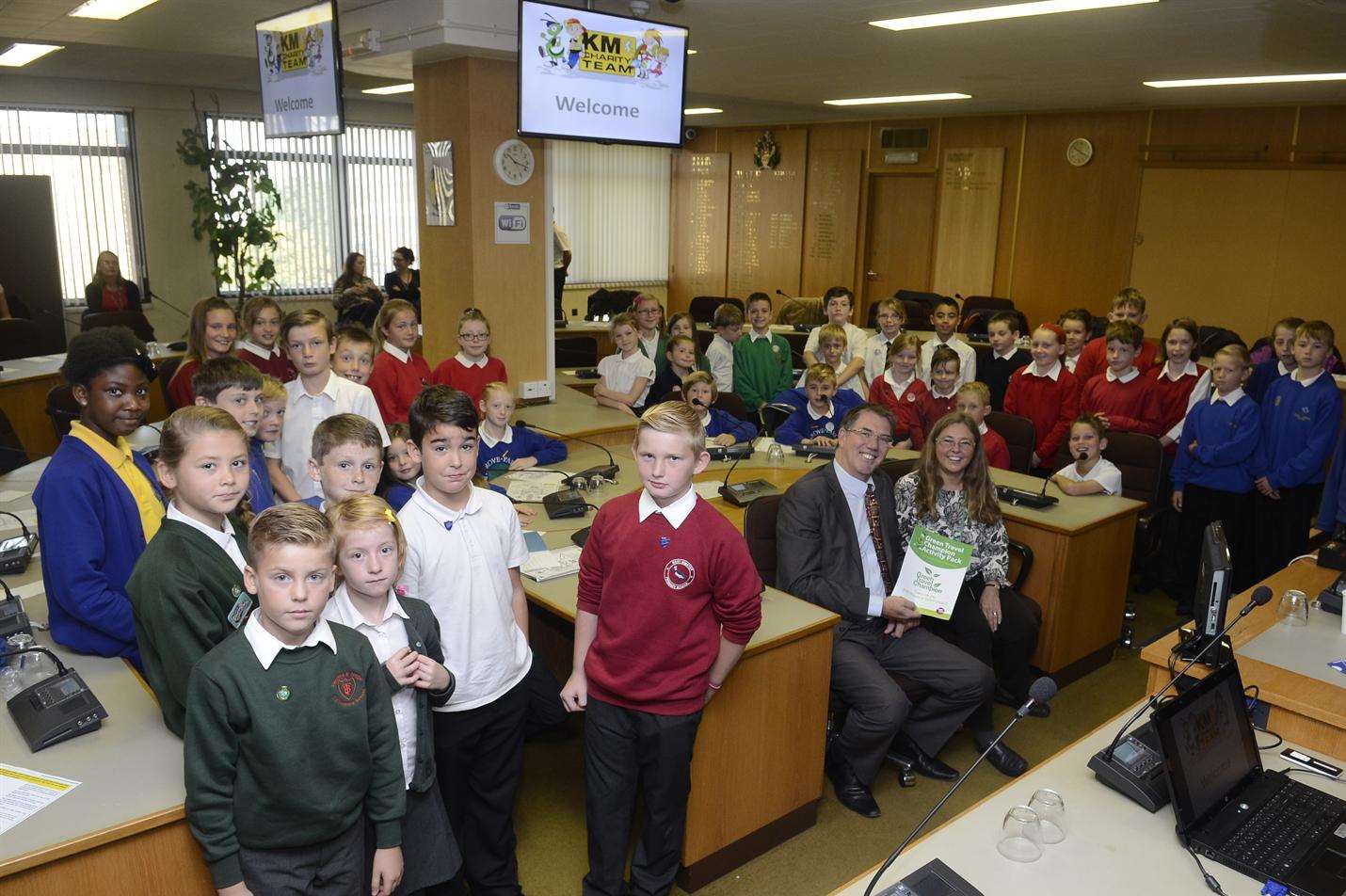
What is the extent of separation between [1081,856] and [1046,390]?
4364mm

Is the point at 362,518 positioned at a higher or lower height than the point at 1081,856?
higher

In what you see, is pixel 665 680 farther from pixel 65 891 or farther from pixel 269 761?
pixel 65 891

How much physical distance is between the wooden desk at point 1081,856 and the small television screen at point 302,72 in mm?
4327

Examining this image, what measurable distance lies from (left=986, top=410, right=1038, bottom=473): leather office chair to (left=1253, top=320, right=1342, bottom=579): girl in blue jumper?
1.16 metres

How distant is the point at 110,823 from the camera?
6.11 ft

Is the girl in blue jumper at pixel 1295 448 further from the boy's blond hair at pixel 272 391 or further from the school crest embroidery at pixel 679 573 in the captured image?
the boy's blond hair at pixel 272 391

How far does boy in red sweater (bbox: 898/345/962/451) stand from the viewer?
214 inches

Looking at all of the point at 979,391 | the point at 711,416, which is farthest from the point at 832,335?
the point at 979,391

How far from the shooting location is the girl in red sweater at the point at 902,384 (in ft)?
18.3

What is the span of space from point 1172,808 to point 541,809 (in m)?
2.08

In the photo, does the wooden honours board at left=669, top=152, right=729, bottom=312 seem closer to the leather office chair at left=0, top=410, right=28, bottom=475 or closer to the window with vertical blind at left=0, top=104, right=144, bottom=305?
the window with vertical blind at left=0, top=104, right=144, bottom=305

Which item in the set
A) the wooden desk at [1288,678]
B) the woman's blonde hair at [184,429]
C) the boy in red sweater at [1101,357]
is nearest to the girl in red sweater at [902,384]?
the boy in red sweater at [1101,357]

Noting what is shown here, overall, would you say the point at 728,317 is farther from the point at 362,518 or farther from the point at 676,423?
the point at 362,518

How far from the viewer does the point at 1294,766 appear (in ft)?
7.73
